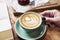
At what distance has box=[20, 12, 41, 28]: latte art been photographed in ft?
2.27

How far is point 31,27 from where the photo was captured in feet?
2.24

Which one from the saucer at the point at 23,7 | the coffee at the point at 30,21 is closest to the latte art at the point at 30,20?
the coffee at the point at 30,21

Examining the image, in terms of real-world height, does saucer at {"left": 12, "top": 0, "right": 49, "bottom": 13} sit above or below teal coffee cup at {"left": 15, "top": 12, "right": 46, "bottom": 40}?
above

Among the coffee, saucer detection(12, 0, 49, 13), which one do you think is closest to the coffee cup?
the coffee

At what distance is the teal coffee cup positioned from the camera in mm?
688

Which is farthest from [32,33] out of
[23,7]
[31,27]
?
[23,7]

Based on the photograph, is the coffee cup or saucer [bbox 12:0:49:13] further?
saucer [bbox 12:0:49:13]

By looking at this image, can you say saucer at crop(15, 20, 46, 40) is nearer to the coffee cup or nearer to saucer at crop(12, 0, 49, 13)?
the coffee cup

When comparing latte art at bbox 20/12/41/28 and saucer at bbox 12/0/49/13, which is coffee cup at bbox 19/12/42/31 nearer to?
latte art at bbox 20/12/41/28

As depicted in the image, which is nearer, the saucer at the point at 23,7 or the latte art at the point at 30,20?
the latte art at the point at 30,20

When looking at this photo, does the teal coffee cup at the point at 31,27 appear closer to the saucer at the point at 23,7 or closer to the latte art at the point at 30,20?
the latte art at the point at 30,20

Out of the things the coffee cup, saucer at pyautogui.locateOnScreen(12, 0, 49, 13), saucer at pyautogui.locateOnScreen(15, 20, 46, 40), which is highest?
saucer at pyautogui.locateOnScreen(12, 0, 49, 13)

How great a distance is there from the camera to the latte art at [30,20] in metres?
0.69

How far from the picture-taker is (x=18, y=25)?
747 mm
